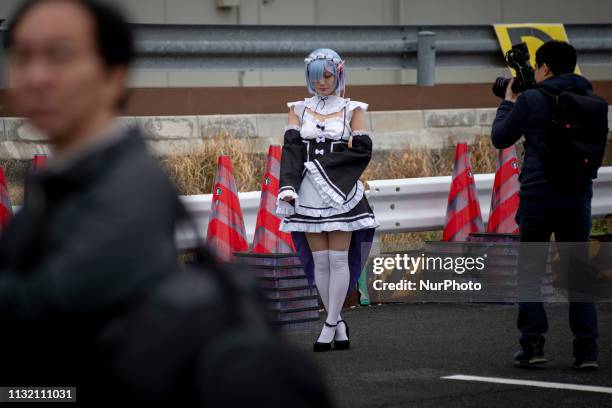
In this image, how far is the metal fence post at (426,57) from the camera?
1323 cm

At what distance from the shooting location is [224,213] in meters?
9.96

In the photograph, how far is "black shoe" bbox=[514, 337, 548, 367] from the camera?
780cm

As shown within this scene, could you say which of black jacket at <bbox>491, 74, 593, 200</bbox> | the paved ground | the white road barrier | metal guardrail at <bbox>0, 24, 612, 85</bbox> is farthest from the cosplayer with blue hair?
metal guardrail at <bbox>0, 24, 612, 85</bbox>

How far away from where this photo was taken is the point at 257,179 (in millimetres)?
12188

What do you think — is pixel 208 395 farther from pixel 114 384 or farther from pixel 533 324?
pixel 533 324

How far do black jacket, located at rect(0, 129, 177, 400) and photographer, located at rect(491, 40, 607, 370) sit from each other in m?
5.83

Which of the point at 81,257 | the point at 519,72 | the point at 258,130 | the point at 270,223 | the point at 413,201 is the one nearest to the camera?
the point at 81,257

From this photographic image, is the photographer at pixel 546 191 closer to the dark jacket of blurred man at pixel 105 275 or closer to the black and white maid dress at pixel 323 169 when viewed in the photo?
the black and white maid dress at pixel 323 169

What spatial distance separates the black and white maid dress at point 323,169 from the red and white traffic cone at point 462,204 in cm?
244

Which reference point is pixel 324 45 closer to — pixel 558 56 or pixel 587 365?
pixel 558 56

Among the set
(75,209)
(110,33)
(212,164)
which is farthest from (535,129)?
(75,209)

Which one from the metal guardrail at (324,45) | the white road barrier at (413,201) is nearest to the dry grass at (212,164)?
the metal guardrail at (324,45)

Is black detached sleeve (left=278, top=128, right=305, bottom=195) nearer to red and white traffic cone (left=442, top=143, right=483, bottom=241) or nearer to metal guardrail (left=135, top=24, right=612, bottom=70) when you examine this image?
red and white traffic cone (left=442, top=143, right=483, bottom=241)

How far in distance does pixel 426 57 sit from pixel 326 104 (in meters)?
4.69
